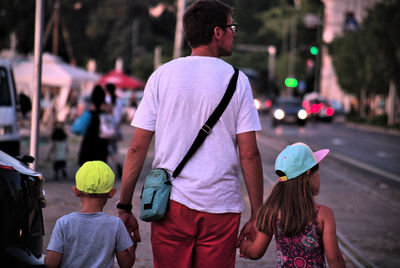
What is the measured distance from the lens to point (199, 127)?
148 inches

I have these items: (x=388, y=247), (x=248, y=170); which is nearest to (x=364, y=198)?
(x=388, y=247)

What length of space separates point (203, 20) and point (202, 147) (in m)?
0.61

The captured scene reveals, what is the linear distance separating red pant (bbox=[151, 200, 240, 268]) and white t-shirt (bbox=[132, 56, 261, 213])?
0.15ft

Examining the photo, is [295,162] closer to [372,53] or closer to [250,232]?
[250,232]

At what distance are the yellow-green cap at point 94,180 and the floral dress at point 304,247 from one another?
2.96 ft

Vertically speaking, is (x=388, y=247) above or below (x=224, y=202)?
below

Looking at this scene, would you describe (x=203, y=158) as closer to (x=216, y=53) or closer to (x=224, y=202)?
(x=224, y=202)

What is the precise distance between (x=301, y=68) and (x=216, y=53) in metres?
84.8

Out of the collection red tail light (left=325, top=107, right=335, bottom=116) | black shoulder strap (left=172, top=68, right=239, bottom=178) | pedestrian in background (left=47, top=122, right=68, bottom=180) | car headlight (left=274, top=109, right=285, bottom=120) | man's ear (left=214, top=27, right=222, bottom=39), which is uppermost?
man's ear (left=214, top=27, right=222, bottom=39)

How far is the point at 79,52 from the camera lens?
71875mm

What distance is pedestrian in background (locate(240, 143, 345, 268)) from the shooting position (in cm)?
375

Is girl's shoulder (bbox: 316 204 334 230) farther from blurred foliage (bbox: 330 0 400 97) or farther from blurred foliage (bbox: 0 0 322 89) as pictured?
blurred foliage (bbox: 0 0 322 89)

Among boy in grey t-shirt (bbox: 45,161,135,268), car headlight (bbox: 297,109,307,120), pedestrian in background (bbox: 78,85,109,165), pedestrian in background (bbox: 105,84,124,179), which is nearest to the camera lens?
boy in grey t-shirt (bbox: 45,161,135,268)

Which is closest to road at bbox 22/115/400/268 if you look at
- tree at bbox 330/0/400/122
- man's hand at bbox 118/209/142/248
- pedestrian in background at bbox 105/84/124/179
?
pedestrian in background at bbox 105/84/124/179
